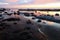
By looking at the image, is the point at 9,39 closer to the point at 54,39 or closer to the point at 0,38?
the point at 0,38

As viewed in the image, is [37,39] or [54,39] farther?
[54,39]

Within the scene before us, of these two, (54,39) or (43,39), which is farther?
(54,39)

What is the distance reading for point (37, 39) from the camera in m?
19.8

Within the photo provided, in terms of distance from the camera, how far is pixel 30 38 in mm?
20359

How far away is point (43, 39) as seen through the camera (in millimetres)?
19859

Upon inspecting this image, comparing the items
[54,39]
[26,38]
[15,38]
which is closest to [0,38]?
[15,38]

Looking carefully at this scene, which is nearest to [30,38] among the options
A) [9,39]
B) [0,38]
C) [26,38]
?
[26,38]

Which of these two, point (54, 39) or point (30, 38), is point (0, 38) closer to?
point (30, 38)

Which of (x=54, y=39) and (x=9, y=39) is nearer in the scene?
(x=9, y=39)

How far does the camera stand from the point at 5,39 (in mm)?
19828

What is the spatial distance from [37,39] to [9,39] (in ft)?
14.4

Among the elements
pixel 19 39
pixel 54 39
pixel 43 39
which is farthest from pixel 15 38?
pixel 54 39

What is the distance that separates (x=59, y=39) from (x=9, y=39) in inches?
331

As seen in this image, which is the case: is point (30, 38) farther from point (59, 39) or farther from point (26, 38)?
point (59, 39)
